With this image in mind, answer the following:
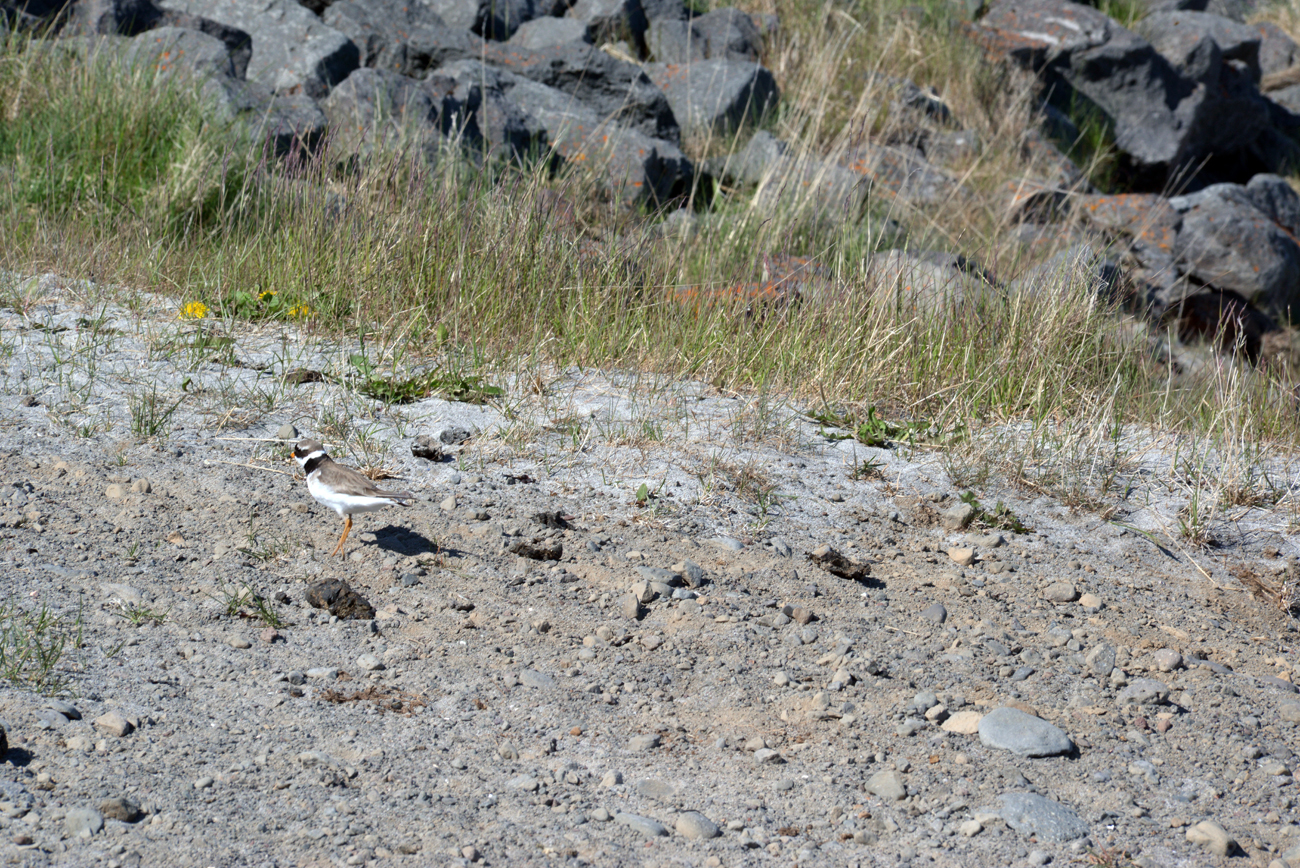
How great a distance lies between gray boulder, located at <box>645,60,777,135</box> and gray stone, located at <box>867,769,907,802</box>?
6717mm

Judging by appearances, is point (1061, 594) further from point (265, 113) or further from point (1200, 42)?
point (1200, 42)

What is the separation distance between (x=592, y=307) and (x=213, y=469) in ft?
6.27

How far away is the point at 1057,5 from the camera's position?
1126cm

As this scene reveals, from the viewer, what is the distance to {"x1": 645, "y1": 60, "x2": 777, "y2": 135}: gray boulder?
8.56 metres

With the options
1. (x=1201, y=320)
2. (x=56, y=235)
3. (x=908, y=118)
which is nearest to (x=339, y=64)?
(x=56, y=235)

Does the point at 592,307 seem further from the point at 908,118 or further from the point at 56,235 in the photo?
the point at 908,118

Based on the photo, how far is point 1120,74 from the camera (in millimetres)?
10883

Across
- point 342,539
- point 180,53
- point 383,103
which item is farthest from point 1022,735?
point 180,53

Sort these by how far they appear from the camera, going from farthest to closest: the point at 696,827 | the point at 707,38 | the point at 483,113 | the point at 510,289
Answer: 1. the point at 707,38
2. the point at 483,113
3. the point at 510,289
4. the point at 696,827

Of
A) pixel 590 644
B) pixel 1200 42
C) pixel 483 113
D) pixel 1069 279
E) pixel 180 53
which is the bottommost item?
pixel 590 644

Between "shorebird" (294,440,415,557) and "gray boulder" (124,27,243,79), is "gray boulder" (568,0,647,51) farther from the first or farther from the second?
"shorebird" (294,440,415,557)

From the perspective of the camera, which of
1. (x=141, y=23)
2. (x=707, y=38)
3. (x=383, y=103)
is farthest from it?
(x=707, y=38)

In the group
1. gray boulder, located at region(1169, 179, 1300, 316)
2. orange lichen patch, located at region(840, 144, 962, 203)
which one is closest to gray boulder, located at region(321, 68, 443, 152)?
orange lichen patch, located at region(840, 144, 962, 203)

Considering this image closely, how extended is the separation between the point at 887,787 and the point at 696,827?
0.46 meters
